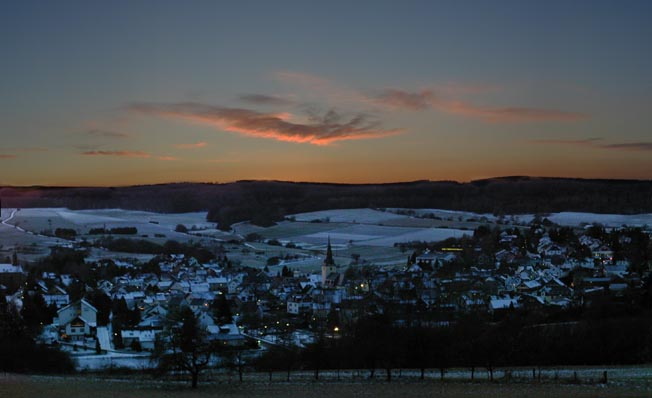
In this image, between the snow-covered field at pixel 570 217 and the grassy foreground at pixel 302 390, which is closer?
the grassy foreground at pixel 302 390

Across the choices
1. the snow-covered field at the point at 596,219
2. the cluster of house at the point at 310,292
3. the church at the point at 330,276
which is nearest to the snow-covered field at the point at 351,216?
the snow-covered field at the point at 596,219

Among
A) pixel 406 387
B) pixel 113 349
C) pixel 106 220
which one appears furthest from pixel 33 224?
pixel 406 387

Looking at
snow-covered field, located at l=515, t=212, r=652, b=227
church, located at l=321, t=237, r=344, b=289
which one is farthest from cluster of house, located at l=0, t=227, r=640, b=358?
snow-covered field, located at l=515, t=212, r=652, b=227

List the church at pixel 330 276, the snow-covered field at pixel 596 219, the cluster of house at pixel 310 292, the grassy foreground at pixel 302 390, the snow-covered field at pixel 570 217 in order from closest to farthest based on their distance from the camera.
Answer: the grassy foreground at pixel 302 390 < the cluster of house at pixel 310 292 < the church at pixel 330 276 < the snow-covered field at pixel 596 219 < the snow-covered field at pixel 570 217

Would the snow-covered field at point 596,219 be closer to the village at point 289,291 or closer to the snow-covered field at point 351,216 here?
the village at point 289,291

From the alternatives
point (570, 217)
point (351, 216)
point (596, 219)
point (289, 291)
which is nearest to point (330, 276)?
point (289, 291)

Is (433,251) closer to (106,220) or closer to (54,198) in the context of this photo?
(54,198)
